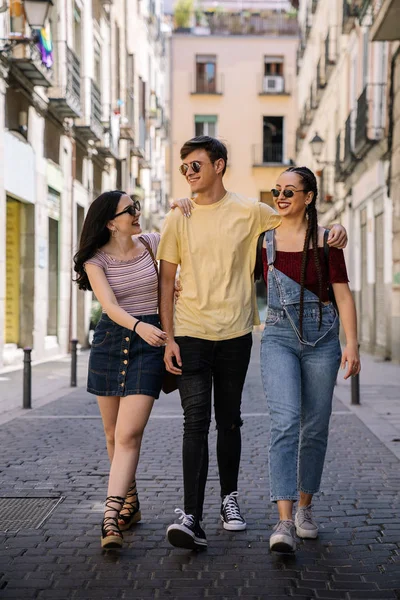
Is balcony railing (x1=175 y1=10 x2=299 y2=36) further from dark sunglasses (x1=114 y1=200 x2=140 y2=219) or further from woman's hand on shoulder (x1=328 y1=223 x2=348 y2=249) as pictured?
woman's hand on shoulder (x1=328 y1=223 x2=348 y2=249)

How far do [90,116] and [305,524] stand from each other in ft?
65.0

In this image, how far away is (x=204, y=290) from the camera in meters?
4.62

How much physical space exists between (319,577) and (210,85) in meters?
45.6

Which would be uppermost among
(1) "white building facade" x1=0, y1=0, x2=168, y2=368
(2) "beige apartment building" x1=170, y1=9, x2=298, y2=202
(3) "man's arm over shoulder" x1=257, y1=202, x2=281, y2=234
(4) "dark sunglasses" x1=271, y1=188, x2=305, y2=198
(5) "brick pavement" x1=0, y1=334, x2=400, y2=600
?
(2) "beige apartment building" x1=170, y1=9, x2=298, y2=202

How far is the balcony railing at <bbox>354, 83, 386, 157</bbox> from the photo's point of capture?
19250mm

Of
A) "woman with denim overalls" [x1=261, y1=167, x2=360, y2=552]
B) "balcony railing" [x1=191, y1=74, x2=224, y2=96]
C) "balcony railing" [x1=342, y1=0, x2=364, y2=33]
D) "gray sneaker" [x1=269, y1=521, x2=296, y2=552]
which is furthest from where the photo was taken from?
"balcony railing" [x1=191, y1=74, x2=224, y2=96]

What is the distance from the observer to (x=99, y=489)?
605 cm

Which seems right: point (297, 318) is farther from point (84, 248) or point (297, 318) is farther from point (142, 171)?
point (142, 171)

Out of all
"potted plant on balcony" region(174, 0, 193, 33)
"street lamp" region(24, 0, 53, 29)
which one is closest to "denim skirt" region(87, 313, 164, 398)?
"street lamp" region(24, 0, 53, 29)

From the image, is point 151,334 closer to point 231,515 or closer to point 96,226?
point 96,226

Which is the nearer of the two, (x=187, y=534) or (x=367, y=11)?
(x=187, y=534)

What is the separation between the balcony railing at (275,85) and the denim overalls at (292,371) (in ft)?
146

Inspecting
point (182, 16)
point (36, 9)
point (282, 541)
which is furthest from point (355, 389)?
point (182, 16)

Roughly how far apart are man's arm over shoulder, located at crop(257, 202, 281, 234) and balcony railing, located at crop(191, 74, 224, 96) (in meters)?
44.0
